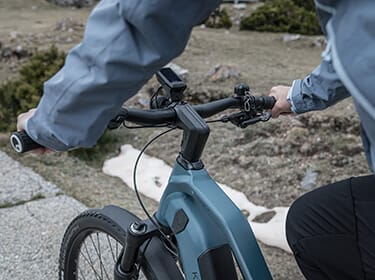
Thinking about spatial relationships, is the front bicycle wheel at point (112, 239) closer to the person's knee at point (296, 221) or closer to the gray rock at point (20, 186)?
the person's knee at point (296, 221)

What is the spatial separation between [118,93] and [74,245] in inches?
51.2

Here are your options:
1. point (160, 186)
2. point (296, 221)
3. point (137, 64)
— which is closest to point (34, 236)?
point (160, 186)

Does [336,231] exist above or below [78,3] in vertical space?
above

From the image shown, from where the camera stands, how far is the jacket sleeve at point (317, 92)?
1.83 meters

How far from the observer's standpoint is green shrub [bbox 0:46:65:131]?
556 cm

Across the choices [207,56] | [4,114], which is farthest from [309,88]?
[207,56]

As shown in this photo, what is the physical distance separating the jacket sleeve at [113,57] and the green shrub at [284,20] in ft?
31.1

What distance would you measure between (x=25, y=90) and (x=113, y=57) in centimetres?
462

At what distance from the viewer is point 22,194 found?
421cm

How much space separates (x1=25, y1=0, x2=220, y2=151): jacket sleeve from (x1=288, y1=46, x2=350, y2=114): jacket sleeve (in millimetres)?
630

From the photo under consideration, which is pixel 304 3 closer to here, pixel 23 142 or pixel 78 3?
pixel 78 3

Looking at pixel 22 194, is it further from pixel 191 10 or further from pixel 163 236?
pixel 191 10

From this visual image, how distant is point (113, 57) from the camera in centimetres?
124

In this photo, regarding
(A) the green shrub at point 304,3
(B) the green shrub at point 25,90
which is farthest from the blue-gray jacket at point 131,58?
(A) the green shrub at point 304,3
